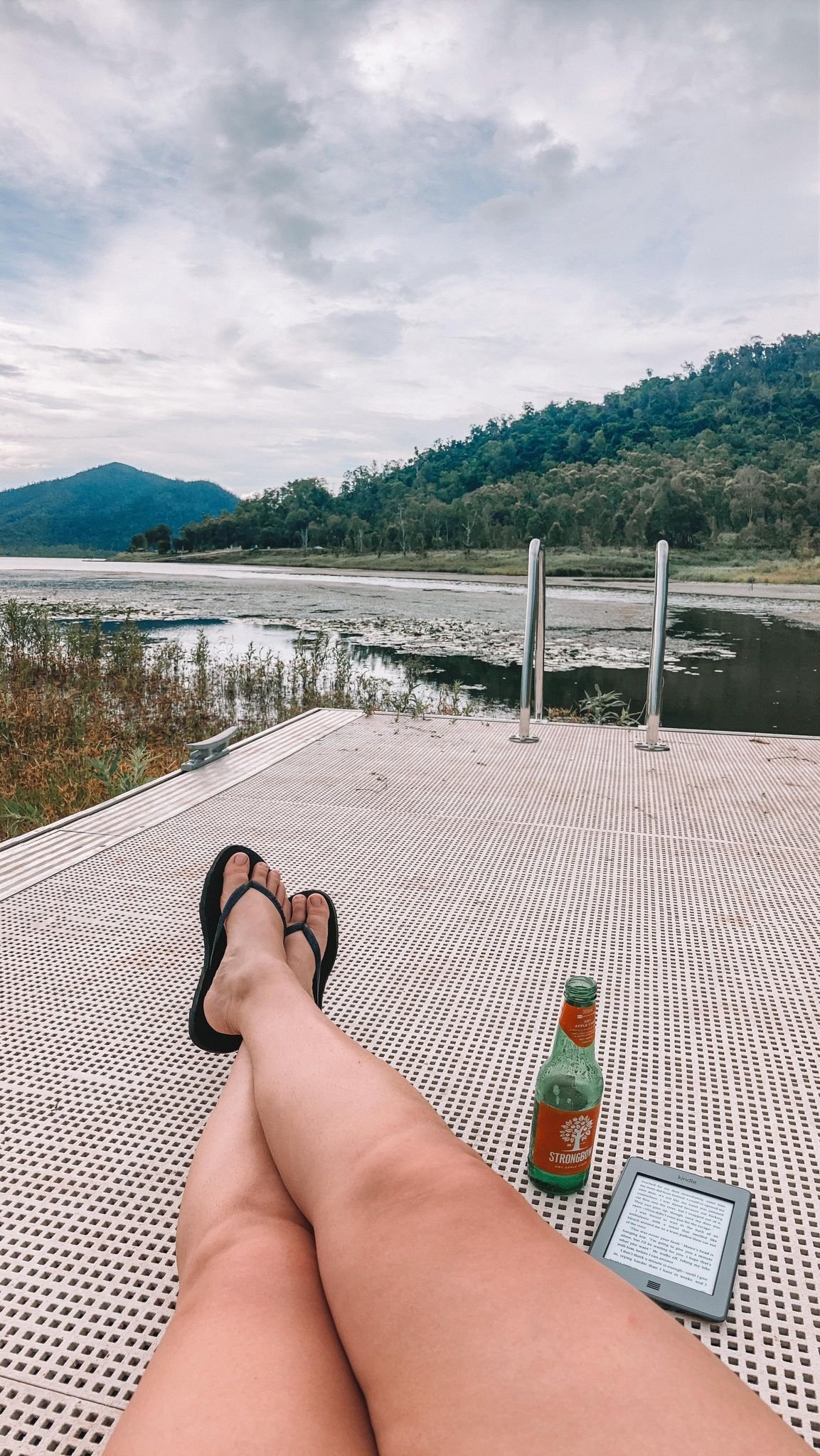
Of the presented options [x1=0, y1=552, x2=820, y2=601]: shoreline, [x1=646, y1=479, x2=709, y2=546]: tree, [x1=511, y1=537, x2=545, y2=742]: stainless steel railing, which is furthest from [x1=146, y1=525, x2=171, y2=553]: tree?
[x1=511, y1=537, x2=545, y2=742]: stainless steel railing

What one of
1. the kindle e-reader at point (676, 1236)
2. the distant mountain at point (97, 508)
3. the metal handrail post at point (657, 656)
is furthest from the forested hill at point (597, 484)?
the kindle e-reader at point (676, 1236)

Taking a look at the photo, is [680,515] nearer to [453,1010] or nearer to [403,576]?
[403,576]

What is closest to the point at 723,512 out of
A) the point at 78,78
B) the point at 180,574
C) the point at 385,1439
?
the point at 180,574

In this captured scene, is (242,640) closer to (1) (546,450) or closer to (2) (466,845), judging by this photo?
(2) (466,845)

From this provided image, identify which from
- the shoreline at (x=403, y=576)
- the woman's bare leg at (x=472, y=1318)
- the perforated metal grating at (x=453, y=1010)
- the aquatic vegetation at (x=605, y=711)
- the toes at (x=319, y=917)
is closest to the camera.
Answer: the woman's bare leg at (x=472, y=1318)

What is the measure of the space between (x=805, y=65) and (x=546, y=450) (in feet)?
78.0

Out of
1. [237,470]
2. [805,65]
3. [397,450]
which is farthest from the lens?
[397,450]

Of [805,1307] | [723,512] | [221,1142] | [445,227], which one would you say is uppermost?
[445,227]

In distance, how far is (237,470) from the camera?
22594 mm

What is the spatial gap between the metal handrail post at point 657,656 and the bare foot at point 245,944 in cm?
172

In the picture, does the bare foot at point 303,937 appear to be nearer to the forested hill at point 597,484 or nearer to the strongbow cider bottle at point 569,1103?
the strongbow cider bottle at point 569,1103

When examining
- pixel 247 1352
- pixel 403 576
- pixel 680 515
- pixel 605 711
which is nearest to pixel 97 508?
pixel 403 576

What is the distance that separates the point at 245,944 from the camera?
1205 millimetres

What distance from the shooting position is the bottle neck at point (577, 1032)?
0.85 metres
